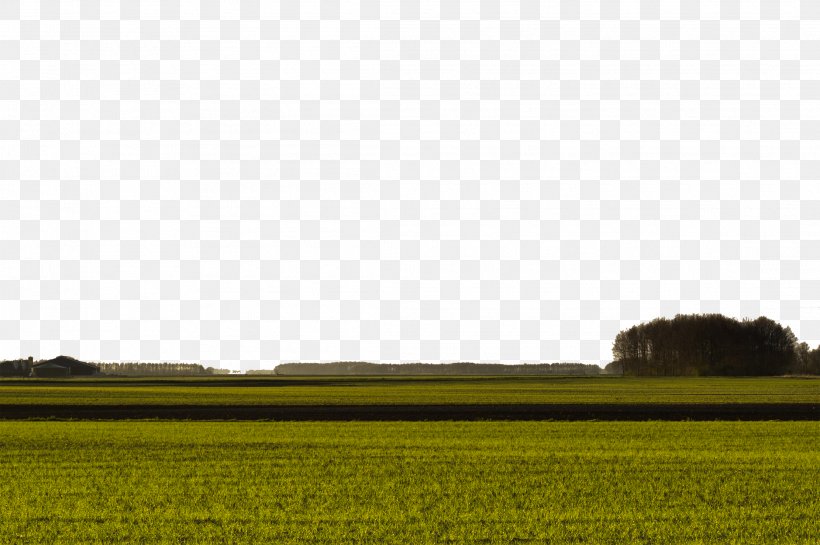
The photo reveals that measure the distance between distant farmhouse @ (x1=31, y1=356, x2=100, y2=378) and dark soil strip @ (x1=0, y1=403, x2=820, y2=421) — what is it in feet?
427

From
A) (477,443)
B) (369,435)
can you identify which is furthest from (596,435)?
(369,435)

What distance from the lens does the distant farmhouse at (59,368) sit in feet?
605

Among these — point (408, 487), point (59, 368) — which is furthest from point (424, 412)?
point (59, 368)

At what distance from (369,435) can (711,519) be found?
2103 cm

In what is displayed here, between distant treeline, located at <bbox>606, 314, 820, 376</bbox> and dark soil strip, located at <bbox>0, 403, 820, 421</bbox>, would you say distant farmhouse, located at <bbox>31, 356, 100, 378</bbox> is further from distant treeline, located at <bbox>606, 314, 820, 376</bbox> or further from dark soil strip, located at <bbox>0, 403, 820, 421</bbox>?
dark soil strip, located at <bbox>0, 403, 820, 421</bbox>

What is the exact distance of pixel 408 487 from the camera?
24141mm

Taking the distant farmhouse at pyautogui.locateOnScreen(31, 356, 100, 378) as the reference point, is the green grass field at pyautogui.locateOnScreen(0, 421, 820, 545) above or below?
below

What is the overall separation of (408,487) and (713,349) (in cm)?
16005

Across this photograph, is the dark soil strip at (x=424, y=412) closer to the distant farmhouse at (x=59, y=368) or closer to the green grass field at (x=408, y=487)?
the green grass field at (x=408, y=487)

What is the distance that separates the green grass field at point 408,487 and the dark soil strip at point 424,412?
33.3 ft

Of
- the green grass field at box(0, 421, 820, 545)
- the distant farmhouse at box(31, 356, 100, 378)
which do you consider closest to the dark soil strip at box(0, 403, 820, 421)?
the green grass field at box(0, 421, 820, 545)

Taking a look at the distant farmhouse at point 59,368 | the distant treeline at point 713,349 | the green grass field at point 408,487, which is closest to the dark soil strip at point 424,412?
the green grass field at point 408,487

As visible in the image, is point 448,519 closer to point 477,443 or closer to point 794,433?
point 477,443

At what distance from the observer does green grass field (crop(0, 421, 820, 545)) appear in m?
18.4
